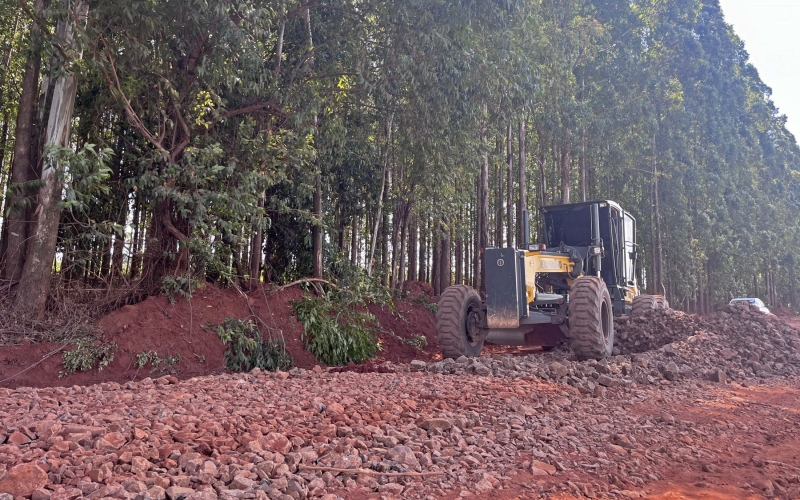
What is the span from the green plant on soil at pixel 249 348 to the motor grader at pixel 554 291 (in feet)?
8.87

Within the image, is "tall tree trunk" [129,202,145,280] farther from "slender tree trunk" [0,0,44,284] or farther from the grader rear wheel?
the grader rear wheel

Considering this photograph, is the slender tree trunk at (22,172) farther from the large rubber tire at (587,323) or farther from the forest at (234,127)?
the large rubber tire at (587,323)

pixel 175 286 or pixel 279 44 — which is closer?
pixel 175 286

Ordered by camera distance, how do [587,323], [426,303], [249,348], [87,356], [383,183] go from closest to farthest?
[87,356] → [587,323] → [249,348] → [383,183] → [426,303]

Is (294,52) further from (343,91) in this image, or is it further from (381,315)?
(381,315)

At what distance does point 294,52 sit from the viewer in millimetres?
10852

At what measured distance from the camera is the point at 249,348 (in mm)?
8977

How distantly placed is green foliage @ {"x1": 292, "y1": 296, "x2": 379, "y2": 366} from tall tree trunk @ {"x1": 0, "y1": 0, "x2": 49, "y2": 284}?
444cm

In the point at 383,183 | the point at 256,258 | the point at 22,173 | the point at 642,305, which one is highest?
the point at 383,183

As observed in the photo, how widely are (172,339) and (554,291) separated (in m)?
6.93

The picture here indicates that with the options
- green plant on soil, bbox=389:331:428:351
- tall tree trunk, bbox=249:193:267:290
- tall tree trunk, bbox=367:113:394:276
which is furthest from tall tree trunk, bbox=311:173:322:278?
green plant on soil, bbox=389:331:428:351

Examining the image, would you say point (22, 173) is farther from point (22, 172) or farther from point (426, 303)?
point (426, 303)

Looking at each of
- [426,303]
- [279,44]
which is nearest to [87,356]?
[279,44]

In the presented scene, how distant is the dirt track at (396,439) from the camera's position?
3.12m
